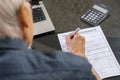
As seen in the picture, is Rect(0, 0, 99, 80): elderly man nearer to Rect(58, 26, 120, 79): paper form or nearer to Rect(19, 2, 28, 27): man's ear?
Rect(19, 2, 28, 27): man's ear

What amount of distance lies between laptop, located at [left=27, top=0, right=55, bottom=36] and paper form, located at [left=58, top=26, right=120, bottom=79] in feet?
0.24

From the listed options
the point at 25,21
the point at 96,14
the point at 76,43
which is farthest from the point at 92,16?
the point at 25,21

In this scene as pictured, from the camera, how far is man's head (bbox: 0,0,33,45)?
73cm

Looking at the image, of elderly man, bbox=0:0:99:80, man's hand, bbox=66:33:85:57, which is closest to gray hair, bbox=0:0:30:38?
elderly man, bbox=0:0:99:80

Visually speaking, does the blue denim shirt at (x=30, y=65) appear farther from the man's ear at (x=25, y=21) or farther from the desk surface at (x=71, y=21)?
the desk surface at (x=71, y=21)

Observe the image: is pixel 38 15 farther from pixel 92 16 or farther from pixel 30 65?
pixel 30 65

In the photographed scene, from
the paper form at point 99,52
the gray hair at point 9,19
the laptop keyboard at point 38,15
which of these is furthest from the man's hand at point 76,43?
the gray hair at point 9,19

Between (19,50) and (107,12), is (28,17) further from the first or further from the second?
(107,12)

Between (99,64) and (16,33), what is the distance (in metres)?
0.51

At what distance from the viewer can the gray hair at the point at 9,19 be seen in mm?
729

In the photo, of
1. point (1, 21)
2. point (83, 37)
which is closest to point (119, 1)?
point (83, 37)

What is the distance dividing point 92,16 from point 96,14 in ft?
0.08

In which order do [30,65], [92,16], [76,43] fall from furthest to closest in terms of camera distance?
1. [92,16]
2. [76,43]
3. [30,65]

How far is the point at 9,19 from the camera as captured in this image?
0.74m
